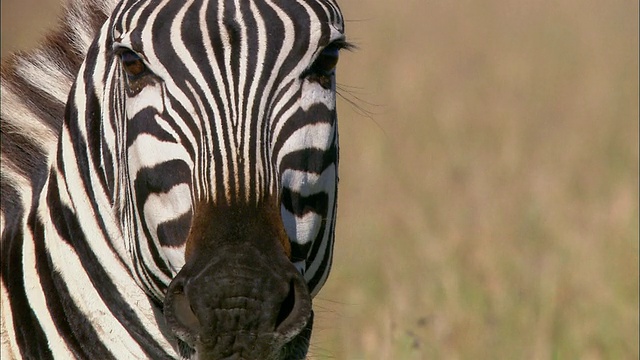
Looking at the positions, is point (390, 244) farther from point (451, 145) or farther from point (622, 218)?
point (451, 145)

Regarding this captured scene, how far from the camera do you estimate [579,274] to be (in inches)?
351

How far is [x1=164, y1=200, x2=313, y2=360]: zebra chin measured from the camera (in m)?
3.09

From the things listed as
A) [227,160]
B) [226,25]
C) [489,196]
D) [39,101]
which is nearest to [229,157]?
[227,160]

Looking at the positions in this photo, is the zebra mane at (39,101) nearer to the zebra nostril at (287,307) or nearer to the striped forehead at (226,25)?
the striped forehead at (226,25)

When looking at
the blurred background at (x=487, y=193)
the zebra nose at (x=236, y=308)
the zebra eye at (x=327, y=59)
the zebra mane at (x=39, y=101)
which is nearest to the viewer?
the zebra nose at (x=236, y=308)

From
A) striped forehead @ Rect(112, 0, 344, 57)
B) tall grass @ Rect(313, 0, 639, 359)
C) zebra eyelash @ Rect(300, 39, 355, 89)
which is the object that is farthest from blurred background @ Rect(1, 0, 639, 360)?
striped forehead @ Rect(112, 0, 344, 57)

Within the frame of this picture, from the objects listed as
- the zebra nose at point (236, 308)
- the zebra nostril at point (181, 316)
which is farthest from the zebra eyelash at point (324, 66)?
the zebra nostril at point (181, 316)

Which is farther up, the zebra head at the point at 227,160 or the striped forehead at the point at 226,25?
the striped forehead at the point at 226,25

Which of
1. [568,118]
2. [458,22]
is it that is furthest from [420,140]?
[458,22]

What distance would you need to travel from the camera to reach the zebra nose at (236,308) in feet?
10.1

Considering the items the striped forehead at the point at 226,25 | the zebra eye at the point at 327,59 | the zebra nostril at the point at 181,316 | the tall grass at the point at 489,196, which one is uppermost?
the striped forehead at the point at 226,25

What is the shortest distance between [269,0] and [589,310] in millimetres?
5470

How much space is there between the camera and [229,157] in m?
3.32

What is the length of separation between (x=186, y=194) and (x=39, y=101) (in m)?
1.30
